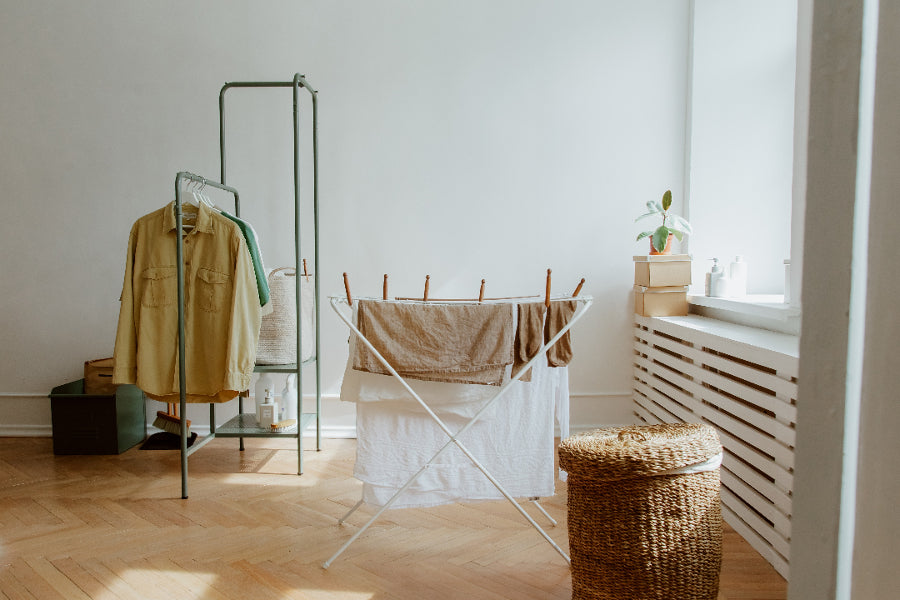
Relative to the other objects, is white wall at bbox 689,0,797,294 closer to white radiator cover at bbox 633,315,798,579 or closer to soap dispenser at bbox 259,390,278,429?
white radiator cover at bbox 633,315,798,579

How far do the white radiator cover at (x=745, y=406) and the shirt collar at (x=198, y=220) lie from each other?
88.8 inches

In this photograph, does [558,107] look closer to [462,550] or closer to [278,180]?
[278,180]

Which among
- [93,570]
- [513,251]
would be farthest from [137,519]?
[513,251]

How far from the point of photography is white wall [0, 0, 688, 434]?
12.8 feet

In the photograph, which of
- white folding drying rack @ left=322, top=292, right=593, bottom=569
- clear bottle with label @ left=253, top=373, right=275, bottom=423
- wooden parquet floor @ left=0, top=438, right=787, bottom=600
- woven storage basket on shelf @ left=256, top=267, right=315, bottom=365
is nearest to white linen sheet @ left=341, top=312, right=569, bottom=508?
white folding drying rack @ left=322, top=292, right=593, bottom=569

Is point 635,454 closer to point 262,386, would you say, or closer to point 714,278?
point 714,278

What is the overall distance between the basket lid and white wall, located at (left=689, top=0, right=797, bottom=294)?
2006 mm

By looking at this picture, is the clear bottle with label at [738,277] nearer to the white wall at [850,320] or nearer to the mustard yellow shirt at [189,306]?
the mustard yellow shirt at [189,306]

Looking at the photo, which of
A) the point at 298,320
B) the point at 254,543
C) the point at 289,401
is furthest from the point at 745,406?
the point at 289,401

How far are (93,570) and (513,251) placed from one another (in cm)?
262

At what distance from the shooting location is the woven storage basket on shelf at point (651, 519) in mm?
1888

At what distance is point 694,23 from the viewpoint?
12.5 ft

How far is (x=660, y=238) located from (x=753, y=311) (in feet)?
2.34

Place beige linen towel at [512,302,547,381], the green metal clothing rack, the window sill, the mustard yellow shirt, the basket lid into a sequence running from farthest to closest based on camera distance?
the mustard yellow shirt → the green metal clothing rack → the window sill → beige linen towel at [512,302,547,381] → the basket lid
